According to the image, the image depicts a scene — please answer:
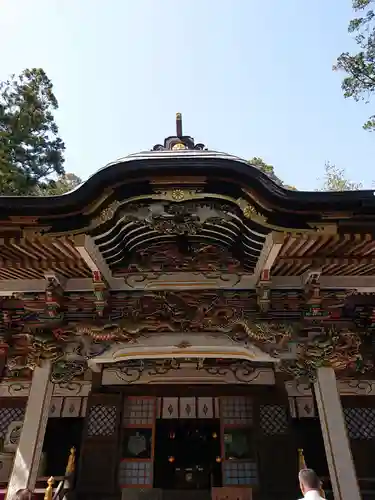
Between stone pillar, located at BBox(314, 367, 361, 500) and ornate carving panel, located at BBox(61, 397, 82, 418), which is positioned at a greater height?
ornate carving panel, located at BBox(61, 397, 82, 418)

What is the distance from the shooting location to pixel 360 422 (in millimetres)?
7012

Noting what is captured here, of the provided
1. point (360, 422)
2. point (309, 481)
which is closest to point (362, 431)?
point (360, 422)

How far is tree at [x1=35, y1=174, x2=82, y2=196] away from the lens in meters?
20.1

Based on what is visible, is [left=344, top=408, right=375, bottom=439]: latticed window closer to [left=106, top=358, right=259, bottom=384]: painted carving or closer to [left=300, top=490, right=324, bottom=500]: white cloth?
[left=106, top=358, right=259, bottom=384]: painted carving

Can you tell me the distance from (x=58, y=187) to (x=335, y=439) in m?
20.5

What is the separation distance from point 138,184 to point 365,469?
19.9 ft

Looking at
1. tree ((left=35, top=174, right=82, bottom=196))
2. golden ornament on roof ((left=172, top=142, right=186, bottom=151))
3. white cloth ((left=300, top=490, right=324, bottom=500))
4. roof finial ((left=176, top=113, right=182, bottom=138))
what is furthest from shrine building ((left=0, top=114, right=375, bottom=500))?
tree ((left=35, top=174, right=82, bottom=196))

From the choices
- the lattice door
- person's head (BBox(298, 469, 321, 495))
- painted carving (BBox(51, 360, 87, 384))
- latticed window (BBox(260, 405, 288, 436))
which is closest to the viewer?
person's head (BBox(298, 469, 321, 495))

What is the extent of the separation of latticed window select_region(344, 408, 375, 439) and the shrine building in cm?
3

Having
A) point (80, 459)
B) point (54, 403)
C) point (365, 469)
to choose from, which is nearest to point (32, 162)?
point (54, 403)

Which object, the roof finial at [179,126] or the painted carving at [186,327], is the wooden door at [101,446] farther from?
the roof finial at [179,126]

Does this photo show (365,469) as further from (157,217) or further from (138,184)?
(138,184)

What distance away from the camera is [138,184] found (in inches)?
192

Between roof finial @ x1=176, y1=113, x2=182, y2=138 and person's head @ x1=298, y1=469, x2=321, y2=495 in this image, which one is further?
roof finial @ x1=176, y1=113, x2=182, y2=138
